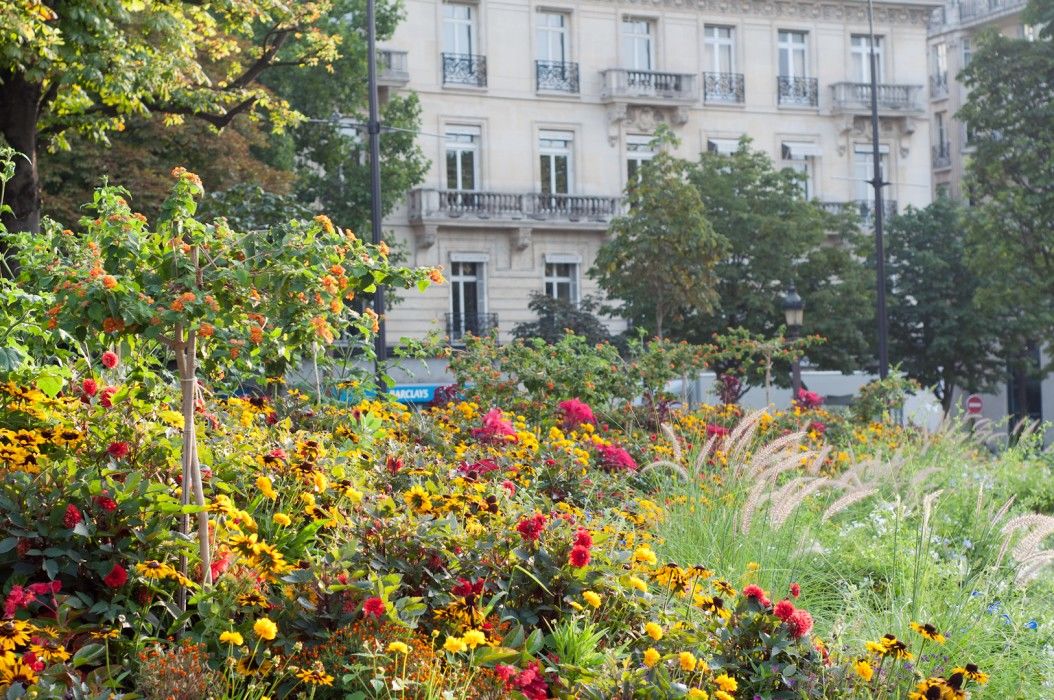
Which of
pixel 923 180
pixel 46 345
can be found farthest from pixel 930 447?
pixel 923 180

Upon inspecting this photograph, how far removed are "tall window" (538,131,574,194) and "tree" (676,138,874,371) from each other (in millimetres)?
4283

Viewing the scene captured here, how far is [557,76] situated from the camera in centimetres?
4328

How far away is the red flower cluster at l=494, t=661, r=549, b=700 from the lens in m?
4.63

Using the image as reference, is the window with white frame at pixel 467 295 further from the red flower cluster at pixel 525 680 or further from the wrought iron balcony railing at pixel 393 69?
the red flower cluster at pixel 525 680

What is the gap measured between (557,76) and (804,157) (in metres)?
8.73

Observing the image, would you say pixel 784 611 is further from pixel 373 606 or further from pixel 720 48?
pixel 720 48

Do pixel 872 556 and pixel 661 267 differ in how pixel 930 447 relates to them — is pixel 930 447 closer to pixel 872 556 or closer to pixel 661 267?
pixel 872 556

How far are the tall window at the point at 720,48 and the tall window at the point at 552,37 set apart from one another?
4.79 meters

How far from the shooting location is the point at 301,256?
5648 mm

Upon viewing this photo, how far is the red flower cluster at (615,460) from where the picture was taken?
9711 millimetres

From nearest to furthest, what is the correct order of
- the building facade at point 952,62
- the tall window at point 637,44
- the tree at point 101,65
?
the tree at point 101,65 → the tall window at point 637,44 → the building facade at point 952,62

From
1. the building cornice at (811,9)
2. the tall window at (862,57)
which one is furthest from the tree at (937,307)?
the building cornice at (811,9)

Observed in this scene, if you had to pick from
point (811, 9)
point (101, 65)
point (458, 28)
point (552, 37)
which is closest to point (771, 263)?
point (552, 37)

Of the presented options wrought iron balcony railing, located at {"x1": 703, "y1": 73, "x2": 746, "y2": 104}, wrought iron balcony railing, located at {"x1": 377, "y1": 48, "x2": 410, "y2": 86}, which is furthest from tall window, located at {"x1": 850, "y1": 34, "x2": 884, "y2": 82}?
wrought iron balcony railing, located at {"x1": 377, "y1": 48, "x2": 410, "y2": 86}
